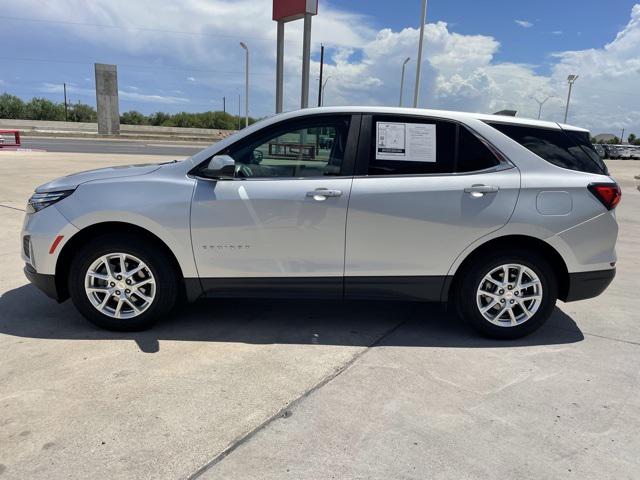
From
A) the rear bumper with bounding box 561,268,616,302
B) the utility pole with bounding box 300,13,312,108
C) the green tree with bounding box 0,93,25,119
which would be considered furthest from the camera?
the green tree with bounding box 0,93,25,119

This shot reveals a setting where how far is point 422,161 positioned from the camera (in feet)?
12.8

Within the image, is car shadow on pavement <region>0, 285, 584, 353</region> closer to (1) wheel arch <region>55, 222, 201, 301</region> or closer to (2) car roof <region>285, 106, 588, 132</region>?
(1) wheel arch <region>55, 222, 201, 301</region>

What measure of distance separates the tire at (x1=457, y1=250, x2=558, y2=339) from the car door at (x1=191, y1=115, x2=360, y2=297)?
104cm

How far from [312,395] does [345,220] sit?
1.30m

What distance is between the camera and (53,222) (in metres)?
3.85

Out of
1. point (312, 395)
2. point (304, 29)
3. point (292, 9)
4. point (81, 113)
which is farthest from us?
point (81, 113)

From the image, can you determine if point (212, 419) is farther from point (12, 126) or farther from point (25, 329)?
point (12, 126)

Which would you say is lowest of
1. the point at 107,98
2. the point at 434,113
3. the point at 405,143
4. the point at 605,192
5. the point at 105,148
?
the point at 105,148

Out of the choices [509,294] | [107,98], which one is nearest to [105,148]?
[107,98]

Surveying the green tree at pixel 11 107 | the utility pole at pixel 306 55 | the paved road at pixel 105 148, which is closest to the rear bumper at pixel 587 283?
the utility pole at pixel 306 55

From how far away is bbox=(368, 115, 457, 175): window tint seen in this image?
387cm

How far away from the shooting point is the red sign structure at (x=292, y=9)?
16453mm

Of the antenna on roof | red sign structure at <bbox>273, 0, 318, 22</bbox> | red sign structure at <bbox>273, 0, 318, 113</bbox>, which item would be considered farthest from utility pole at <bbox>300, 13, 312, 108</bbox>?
the antenna on roof

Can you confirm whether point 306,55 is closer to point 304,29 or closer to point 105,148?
point 304,29
